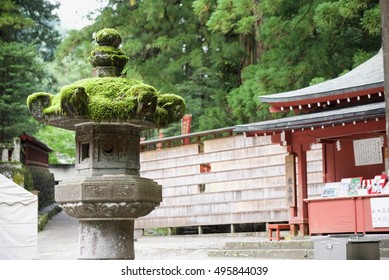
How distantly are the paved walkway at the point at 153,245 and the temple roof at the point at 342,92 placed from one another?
313cm

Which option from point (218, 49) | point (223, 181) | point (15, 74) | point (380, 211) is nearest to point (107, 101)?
point (380, 211)

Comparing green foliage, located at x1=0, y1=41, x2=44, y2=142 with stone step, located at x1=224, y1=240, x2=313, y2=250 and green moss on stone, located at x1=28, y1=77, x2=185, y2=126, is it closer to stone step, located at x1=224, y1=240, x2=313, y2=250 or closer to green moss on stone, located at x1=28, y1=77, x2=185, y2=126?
stone step, located at x1=224, y1=240, x2=313, y2=250

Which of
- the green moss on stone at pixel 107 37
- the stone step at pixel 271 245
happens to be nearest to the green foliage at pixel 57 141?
the stone step at pixel 271 245

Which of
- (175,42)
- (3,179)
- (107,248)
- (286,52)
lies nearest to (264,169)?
(286,52)

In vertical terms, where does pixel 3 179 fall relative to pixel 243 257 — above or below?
above

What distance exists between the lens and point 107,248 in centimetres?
720

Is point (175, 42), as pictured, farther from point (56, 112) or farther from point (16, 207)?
point (56, 112)

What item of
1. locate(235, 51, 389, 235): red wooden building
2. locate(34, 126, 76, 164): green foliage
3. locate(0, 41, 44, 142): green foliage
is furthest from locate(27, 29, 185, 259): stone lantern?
locate(34, 126, 76, 164): green foliage

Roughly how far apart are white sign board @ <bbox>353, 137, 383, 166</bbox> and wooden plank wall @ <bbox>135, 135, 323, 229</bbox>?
2113 millimetres

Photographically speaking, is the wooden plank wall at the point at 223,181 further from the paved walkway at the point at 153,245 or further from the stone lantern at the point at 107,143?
the stone lantern at the point at 107,143

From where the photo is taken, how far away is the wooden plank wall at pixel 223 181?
16.2m

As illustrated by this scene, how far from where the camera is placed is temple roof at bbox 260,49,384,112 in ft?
42.7

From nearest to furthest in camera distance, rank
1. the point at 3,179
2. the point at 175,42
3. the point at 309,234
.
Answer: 1. the point at 3,179
2. the point at 309,234
3. the point at 175,42

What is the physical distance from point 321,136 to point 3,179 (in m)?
5.86
